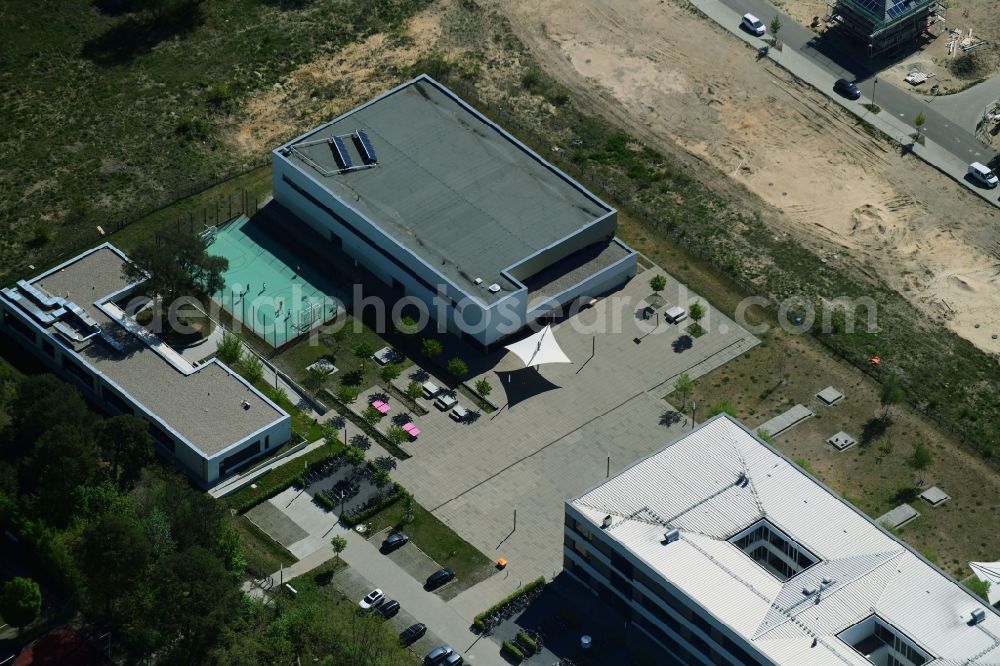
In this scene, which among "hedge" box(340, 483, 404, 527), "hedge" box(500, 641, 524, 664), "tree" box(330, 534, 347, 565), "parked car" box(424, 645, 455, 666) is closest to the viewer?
"parked car" box(424, 645, 455, 666)

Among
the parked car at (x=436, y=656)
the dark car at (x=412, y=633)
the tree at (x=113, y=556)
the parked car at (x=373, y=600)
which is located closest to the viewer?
the tree at (x=113, y=556)

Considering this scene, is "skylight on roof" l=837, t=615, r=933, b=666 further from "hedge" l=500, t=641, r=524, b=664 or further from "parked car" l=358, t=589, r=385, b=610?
"parked car" l=358, t=589, r=385, b=610

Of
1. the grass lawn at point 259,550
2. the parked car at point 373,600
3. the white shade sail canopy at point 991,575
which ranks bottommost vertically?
the grass lawn at point 259,550

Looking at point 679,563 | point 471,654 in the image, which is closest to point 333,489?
point 471,654

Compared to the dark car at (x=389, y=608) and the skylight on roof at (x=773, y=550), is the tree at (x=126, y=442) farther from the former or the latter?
the skylight on roof at (x=773, y=550)

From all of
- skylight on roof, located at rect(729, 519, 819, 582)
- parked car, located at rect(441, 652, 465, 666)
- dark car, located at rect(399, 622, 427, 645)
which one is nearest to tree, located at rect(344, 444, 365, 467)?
dark car, located at rect(399, 622, 427, 645)

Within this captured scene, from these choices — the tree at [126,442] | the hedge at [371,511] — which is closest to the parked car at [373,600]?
the hedge at [371,511]

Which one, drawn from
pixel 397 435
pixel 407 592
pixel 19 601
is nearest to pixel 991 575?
pixel 407 592
